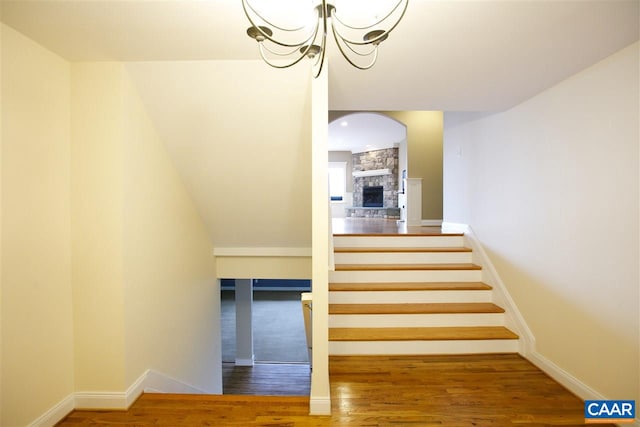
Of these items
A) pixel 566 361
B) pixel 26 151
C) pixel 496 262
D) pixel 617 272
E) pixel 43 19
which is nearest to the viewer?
pixel 43 19

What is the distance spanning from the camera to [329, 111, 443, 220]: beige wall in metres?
6.00

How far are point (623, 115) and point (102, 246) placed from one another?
323cm

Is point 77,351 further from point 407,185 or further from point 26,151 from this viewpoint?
point 407,185

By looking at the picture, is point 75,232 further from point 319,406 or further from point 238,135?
point 319,406

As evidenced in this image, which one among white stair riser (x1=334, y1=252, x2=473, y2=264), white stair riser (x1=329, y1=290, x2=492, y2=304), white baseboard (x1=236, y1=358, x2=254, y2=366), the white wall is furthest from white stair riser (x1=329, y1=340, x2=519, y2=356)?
white baseboard (x1=236, y1=358, x2=254, y2=366)

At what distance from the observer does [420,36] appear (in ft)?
5.23

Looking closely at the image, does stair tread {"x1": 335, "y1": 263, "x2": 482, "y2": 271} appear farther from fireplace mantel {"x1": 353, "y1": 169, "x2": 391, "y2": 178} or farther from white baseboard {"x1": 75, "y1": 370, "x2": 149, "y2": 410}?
fireplace mantel {"x1": 353, "y1": 169, "x2": 391, "y2": 178}

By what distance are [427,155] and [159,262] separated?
531cm

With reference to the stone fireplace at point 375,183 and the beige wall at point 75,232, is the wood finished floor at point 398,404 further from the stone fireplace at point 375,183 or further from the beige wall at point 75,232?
the stone fireplace at point 375,183

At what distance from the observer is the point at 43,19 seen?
147 cm

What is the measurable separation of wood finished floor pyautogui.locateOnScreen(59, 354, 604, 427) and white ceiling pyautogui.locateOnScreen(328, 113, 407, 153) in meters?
4.76

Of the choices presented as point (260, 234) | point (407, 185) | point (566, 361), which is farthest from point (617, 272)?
point (407, 185)

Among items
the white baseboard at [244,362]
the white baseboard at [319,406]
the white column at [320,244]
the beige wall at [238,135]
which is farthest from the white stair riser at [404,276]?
the white baseboard at [244,362]

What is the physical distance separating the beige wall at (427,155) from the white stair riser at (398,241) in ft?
8.75
